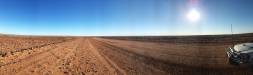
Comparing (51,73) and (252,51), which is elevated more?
(252,51)

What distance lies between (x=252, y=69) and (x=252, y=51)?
0.80 meters

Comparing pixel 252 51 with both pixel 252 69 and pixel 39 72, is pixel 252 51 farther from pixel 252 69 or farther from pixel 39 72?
pixel 39 72

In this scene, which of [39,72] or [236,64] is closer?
[39,72]

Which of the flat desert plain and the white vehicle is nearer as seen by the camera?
the flat desert plain

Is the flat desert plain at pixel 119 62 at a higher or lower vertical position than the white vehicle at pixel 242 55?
lower

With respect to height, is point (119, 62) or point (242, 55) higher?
point (242, 55)

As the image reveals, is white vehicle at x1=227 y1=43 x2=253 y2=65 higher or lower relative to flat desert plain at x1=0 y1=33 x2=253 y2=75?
higher

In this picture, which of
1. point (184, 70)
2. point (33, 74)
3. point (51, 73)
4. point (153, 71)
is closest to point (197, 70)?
point (184, 70)

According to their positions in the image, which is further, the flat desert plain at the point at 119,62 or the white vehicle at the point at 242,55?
the white vehicle at the point at 242,55

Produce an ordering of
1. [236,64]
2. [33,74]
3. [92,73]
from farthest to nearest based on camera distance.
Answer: [236,64] < [92,73] < [33,74]

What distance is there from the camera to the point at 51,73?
979 centimetres

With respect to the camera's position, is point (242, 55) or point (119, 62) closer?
point (242, 55)

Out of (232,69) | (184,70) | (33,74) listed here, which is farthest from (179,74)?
(33,74)

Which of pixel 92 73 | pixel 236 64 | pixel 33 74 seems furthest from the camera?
pixel 236 64
